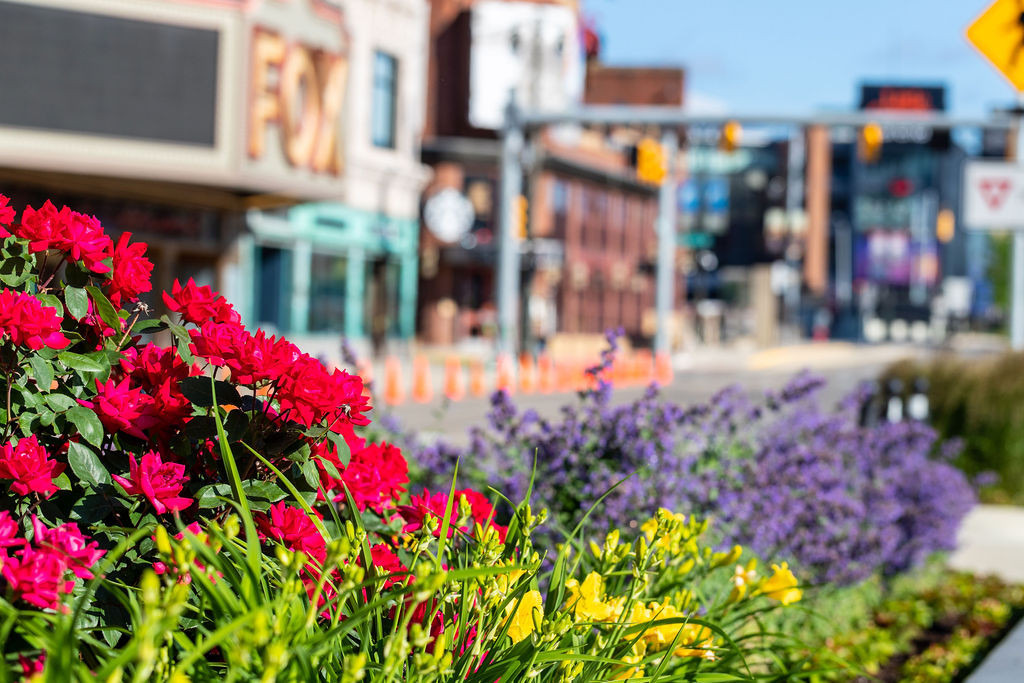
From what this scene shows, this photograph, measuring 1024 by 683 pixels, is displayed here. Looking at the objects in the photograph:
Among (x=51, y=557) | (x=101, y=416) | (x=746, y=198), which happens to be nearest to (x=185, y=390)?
(x=101, y=416)

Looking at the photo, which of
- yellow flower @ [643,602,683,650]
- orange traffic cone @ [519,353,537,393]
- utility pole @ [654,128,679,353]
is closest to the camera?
yellow flower @ [643,602,683,650]

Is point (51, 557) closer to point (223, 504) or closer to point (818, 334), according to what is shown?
point (223, 504)

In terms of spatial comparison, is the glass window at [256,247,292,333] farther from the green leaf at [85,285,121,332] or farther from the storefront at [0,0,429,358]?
the green leaf at [85,285,121,332]

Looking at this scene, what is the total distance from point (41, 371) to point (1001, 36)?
26.4 ft

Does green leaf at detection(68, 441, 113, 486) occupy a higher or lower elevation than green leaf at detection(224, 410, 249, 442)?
lower

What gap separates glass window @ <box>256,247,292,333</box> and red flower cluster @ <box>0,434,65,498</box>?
26.6 meters

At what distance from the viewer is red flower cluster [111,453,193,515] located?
9.10 ft

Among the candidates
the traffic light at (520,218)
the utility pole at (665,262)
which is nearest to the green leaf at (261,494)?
the traffic light at (520,218)

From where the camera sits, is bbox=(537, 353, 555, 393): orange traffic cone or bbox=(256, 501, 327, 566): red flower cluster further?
bbox=(537, 353, 555, 393): orange traffic cone

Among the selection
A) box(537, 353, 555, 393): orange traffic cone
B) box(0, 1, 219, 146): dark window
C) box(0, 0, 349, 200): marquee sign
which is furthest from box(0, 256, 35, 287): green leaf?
box(537, 353, 555, 393): orange traffic cone

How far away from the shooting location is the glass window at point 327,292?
30438 mm

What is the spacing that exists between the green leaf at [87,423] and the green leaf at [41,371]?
0.28 feet

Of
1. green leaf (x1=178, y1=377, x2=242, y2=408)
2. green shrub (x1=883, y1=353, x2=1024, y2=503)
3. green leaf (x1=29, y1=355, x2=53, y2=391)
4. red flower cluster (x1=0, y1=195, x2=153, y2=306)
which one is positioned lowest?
green shrub (x1=883, y1=353, x2=1024, y2=503)

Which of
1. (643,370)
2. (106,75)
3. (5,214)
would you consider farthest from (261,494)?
(643,370)
